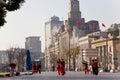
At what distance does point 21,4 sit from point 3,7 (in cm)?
89

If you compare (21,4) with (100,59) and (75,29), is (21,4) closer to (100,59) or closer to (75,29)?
(100,59)

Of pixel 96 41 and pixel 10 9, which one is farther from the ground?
pixel 96 41

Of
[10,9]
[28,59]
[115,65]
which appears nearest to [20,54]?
[115,65]

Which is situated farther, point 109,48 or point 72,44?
point 72,44

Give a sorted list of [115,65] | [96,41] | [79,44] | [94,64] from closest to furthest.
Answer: [94,64] → [115,65] → [96,41] → [79,44]

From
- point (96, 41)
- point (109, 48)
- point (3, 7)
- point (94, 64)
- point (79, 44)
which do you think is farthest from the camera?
point (79, 44)

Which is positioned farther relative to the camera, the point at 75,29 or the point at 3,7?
the point at 75,29

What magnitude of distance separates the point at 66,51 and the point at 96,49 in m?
13.4

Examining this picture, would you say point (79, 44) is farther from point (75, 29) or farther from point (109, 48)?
point (109, 48)

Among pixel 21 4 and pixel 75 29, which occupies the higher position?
pixel 75 29

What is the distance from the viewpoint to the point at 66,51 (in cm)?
15675

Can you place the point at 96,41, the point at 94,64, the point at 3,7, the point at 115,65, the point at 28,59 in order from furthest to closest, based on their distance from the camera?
the point at 96,41
the point at 115,65
the point at 28,59
the point at 94,64
the point at 3,7

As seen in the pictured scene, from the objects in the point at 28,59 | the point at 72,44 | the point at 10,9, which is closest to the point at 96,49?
the point at 72,44

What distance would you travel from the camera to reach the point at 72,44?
611 ft
